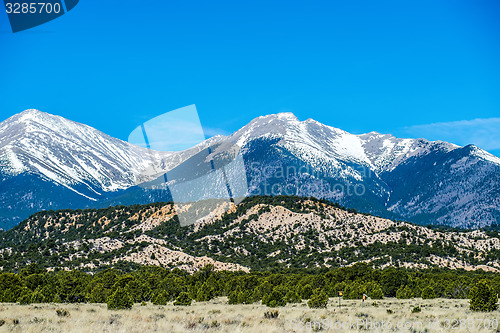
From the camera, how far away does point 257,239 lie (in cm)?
14800

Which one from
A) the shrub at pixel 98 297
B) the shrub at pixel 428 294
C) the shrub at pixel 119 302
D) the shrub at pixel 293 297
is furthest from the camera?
the shrub at pixel 428 294

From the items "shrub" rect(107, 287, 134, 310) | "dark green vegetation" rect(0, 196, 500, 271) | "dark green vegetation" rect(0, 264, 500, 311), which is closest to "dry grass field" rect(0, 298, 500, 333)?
"shrub" rect(107, 287, 134, 310)

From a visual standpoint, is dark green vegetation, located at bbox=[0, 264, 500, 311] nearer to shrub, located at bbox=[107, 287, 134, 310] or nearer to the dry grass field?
shrub, located at bbox=[107, 287, 134, 310]

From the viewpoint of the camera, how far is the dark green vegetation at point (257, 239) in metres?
119

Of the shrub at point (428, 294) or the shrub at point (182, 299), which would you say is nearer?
the shrub at point (182, 299)

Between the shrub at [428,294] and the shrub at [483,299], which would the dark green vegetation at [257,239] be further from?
the shrub at [483,299]

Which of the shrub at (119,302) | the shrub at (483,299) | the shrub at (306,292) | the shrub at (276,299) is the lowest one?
the shrub at (306,292)

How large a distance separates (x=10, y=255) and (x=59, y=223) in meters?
47.7

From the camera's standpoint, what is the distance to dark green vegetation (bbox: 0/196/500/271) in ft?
392

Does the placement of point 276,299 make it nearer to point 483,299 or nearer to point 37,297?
point 483,299

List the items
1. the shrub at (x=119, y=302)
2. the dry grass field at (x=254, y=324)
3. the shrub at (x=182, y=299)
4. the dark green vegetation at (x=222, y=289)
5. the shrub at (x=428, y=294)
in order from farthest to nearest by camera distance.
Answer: the shrub at (x=428, y=294) < the shrub at (x=182, y=299) < the dark green vegetation at (x=222, y=289) < the shrub at (x=119, y=302) < the dry grass field at (x=254, y=324)

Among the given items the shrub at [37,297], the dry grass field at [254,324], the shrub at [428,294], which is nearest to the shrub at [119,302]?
the dry grass field at [254,324]

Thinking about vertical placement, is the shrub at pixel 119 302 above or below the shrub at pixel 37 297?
below

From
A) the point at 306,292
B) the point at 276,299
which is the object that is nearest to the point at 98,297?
the point at 276,299
